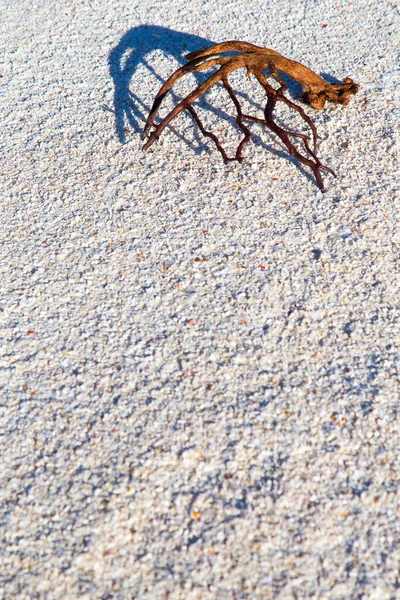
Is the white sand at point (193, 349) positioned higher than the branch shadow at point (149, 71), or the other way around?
the branch shadow at point (149, 71)

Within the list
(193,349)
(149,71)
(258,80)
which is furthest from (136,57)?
(193,349)

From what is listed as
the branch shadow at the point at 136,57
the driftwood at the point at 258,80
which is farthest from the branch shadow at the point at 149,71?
the driftwood at the point at 258,80

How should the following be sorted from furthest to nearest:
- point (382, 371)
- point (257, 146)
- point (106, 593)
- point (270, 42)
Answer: point (270, 42) → point (257, 146) → point (382, 371) → point (106, 593)

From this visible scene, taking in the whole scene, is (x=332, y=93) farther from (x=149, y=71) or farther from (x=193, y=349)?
(x=193, y=349)

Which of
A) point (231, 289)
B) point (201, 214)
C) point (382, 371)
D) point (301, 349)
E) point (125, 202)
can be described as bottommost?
point (382, 371)

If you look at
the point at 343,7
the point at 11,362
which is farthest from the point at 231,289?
the point at 343,7

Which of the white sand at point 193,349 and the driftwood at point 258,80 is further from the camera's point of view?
the driftwood at point 258,80

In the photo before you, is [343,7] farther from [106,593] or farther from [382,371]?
[106,593]

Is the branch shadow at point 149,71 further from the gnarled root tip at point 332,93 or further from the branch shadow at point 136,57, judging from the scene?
the gnarled root tip at point 332,93

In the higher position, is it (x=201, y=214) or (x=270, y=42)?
(x=270, y=42)
